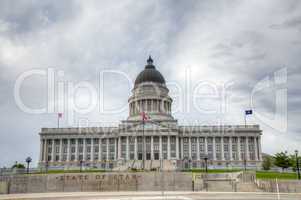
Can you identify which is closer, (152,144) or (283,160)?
(283,160)

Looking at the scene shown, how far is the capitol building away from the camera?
3578 inches

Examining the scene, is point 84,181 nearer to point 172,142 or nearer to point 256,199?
point 256,199

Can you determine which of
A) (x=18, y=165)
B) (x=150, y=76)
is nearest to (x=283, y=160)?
(x=150, y=76)

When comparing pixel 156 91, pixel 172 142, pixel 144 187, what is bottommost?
pixel 144 187

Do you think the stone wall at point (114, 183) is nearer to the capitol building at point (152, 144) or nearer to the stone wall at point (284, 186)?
the stone wall at point (284, 186)

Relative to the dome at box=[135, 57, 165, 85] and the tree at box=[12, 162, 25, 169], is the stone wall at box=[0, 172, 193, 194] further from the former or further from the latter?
the dome at box=[135, 57, 165, 85]

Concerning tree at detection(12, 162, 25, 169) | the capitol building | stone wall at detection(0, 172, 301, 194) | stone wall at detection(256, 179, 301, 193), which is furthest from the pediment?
stone wall at detection(256, 179, 301, 193)

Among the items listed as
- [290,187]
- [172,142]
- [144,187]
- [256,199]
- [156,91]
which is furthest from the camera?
[156,91]

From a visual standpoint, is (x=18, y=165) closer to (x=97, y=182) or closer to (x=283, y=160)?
(x=97, y=182)

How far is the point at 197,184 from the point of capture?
37469mm

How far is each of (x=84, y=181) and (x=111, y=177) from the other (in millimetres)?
3427

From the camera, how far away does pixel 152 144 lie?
90875 mm

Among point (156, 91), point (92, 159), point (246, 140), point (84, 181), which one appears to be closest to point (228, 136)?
point (246, 140)

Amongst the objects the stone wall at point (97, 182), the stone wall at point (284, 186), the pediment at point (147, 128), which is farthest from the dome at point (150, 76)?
the stone wall at point (284, 186)
